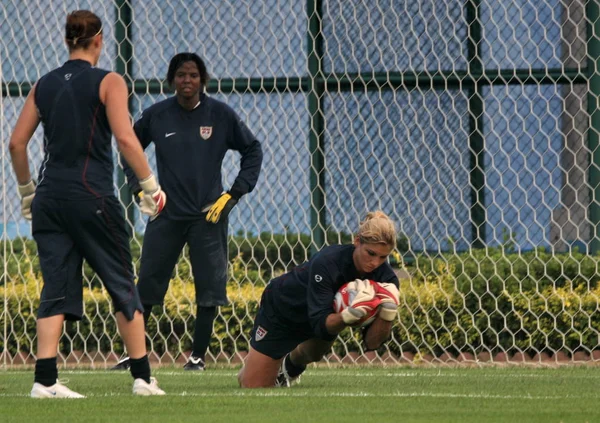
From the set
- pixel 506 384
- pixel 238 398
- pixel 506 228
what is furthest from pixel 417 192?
pixel 238 398

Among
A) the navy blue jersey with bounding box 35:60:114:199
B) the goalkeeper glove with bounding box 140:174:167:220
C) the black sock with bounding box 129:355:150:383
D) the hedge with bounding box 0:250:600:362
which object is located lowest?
the hedge with bounding box 0:250:600:362

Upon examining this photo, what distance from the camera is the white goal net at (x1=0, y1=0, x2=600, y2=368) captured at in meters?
9.24

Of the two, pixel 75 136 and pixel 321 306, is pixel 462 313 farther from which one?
pixel 75 136

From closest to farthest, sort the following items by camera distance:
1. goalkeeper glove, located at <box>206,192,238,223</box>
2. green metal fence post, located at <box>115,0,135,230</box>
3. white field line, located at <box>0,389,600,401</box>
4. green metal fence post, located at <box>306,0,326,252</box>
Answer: white field line, located at <box>0,389,600,401</box>
goalkeeper glove, located at <box>206,192,238,223</box>
green metal fence post, located at <box>306,0,326,252</box>
green metal fence post, located at <box>115,0,135,230</box>

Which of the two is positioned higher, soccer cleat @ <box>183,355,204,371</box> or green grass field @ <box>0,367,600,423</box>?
green grass field @ <box>0,367,600,423</box>

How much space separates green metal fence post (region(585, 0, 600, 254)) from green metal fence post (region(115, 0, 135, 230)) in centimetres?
323

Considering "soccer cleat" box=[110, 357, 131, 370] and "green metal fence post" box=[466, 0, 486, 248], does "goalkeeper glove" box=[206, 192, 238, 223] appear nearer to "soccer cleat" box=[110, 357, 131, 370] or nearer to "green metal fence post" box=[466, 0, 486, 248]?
"soccer cleat" box=[110, 357, 131, 370]

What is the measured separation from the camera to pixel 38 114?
6.05 m

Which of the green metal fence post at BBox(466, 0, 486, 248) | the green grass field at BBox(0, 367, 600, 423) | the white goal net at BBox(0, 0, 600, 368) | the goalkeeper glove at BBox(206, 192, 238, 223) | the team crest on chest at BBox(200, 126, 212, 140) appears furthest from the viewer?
the green metal fence post at BBox(466, 0, 486, 248)

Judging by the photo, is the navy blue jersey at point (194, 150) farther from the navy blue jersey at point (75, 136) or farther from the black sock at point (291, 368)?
the navy blue jersey at point (75, 136)

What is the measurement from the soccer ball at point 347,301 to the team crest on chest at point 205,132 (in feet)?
7.27

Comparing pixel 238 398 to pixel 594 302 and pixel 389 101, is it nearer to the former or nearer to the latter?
pixel 594 302

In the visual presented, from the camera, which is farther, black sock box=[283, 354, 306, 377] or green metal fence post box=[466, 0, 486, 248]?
green metal fence post box=[466, 0, 486, 248]

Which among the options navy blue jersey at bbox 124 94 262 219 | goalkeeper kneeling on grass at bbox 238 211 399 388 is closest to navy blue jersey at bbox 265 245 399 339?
goalkeeper kneeling on grass at bbox 238 211 399 388
